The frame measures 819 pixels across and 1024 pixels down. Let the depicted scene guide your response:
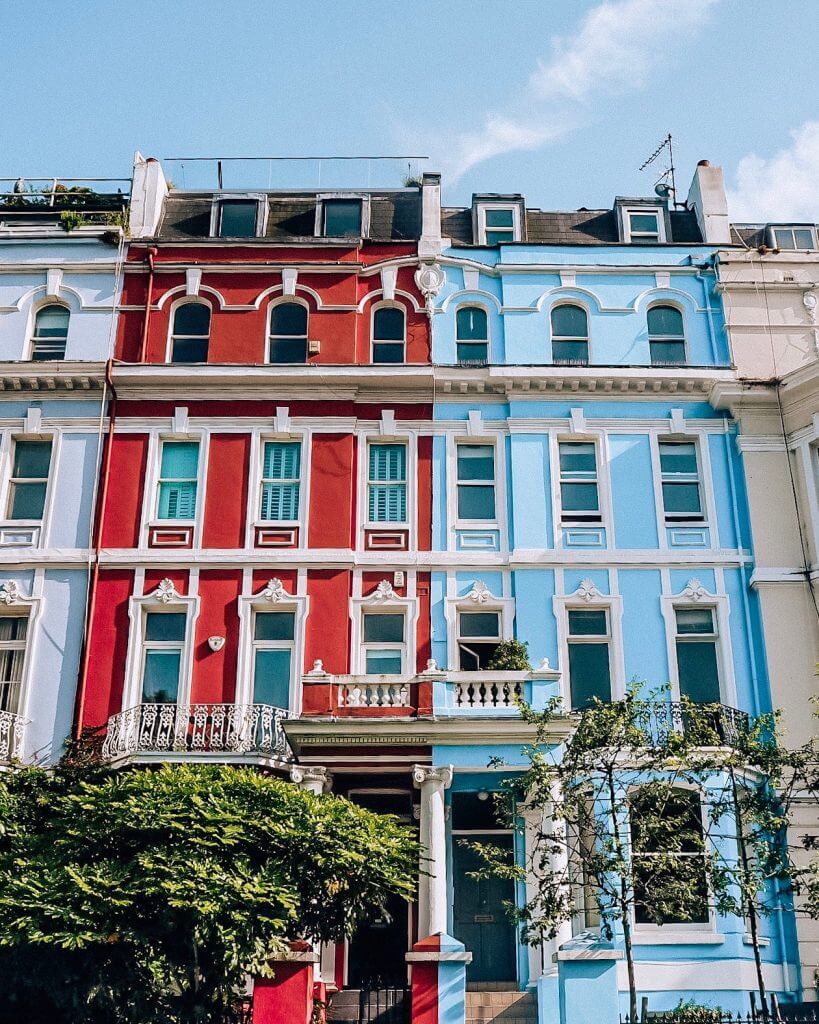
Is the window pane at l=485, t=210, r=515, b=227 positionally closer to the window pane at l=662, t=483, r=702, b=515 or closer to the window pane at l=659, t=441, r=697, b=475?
the window pane at l=659, t=441, r=697, b=475

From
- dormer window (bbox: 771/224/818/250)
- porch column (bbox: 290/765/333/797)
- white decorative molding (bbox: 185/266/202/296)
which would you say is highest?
dormer window (bbox: 771/224/818/250)

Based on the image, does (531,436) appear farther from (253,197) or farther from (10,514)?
(10,514)

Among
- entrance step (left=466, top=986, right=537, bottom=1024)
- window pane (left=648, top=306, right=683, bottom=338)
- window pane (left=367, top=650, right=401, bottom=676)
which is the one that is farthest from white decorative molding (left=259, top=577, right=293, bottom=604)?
window pane (left=648, top=306, right=683, bottom=338)

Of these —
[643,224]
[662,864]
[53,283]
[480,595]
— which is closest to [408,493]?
[480,595]

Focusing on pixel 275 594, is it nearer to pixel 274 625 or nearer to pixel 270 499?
pixel 274 625

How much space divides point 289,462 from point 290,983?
423 inches

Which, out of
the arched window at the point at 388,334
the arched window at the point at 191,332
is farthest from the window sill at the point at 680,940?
the arched window at the point at 191,332

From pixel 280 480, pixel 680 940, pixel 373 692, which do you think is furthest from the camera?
pixel 280 480

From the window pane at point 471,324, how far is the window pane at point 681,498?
5162mm

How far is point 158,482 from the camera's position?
24.6 metres

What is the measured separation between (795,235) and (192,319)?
13.7 meters

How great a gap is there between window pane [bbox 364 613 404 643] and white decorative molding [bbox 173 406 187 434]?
215 inches

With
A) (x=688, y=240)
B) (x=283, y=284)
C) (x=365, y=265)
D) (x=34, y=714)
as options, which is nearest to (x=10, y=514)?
(x=34, y=714)

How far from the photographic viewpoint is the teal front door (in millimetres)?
21297
